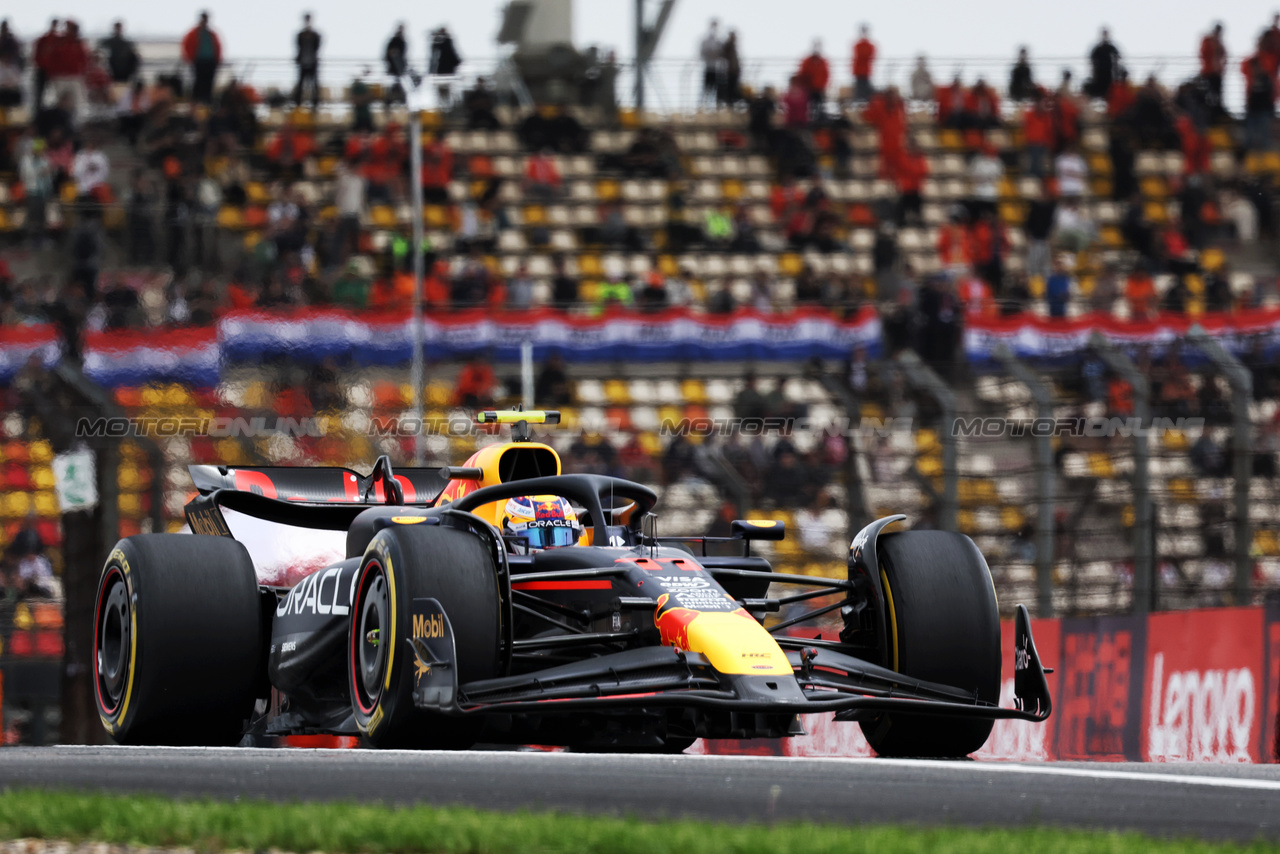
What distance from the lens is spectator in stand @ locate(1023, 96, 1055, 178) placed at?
22.9m

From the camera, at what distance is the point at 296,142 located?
2192 cm

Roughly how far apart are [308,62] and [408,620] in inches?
662

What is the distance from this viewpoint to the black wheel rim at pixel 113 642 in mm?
8031

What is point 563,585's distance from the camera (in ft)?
24.1

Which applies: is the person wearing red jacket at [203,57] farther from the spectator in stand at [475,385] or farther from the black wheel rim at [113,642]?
the black wheel rim at [113,642]

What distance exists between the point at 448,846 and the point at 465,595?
2.69 metres

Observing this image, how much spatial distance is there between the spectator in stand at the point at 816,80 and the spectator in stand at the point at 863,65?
1.56ft

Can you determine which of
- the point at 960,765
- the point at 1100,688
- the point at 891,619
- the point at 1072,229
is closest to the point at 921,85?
the point at 1072,229

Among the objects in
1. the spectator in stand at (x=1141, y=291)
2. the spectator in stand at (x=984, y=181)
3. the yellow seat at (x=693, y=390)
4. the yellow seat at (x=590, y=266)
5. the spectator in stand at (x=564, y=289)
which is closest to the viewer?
the yellow seat at (x=693, y=390)

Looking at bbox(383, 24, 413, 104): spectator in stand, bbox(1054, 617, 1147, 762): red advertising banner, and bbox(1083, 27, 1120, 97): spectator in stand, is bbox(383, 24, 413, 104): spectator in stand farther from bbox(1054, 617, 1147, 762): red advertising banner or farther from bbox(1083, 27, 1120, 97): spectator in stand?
bbox(1054, 617, 1147, 762): red advertising banner

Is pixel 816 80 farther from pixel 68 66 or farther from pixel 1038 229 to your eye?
pixel 68 66

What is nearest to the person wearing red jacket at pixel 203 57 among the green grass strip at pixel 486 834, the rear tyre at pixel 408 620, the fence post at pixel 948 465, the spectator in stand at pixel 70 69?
the spectator in stand at pixel 70 69

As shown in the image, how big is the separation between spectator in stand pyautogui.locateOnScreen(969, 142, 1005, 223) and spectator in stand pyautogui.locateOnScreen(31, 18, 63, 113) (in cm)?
1021

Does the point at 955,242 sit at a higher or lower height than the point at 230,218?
lower
